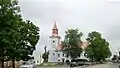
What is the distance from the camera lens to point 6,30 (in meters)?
37.3

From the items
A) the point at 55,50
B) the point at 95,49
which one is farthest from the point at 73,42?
the point at 55,50

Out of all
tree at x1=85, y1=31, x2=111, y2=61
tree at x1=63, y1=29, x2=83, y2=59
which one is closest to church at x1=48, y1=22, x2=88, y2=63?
tree at x1=85, y1=31, x2=111, y2=61

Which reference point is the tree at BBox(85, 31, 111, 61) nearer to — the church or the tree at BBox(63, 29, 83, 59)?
the tree at BBox(63, 29, 83, 59)

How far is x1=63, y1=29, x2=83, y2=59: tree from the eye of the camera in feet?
335

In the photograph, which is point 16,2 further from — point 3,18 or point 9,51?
point 9,51

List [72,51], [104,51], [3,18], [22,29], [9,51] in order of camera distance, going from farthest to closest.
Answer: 1. [104,51]
2. [72,51]
3. [22,29]
4. [9,51]
5. [3,18]

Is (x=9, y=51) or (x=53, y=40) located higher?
(x=53, y=40)

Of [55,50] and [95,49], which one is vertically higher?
[55,50]

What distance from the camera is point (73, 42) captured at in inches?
4013

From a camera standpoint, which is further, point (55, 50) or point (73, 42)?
point (55, 50)

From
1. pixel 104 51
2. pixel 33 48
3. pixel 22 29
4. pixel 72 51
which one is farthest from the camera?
pixel 104 51

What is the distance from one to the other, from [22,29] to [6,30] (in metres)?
16.1

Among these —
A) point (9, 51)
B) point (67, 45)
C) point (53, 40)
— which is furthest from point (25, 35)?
point (53, 40)

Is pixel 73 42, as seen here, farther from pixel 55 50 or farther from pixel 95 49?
pixel 55 50
